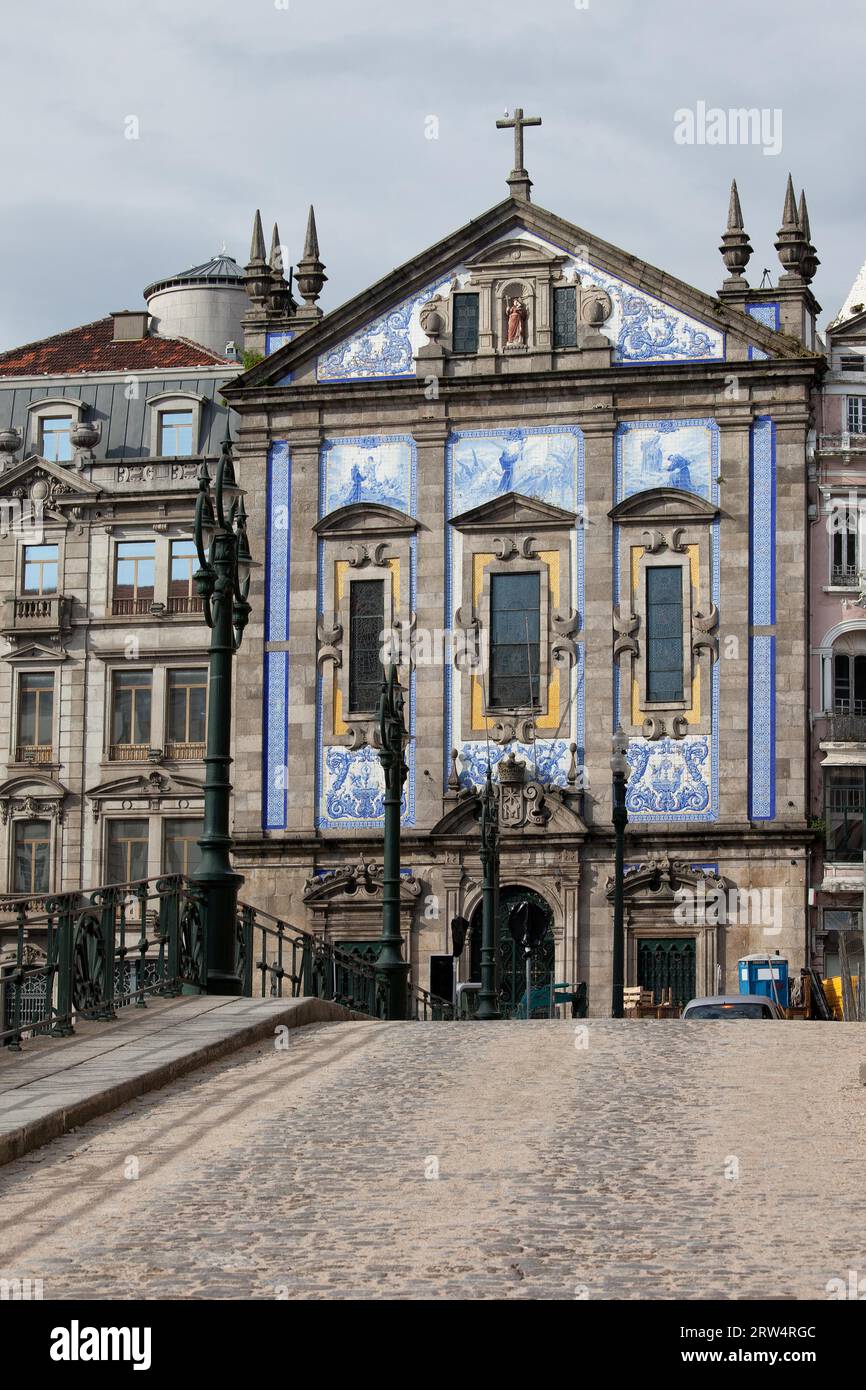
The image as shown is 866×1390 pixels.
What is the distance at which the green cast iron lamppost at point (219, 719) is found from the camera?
939 inches

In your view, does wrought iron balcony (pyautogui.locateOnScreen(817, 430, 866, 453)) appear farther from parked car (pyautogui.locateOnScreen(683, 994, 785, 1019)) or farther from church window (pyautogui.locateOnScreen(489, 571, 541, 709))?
parked car (pyautogui.locateOnScreen(683, 994, 785, 1019))

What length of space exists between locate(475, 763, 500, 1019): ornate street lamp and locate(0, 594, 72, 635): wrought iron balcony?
55.4 feet

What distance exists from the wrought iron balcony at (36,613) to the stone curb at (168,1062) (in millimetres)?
32046

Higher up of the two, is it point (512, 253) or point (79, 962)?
point (512, 253)

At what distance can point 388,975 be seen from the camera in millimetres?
31000

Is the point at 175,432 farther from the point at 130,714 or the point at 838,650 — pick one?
the point at 838,650

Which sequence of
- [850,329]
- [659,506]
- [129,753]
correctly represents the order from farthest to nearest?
[129,753] < [850,329] < [659,506]

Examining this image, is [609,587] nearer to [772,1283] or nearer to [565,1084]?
[565,1084]

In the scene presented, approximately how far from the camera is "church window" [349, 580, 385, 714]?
52094 millimetres

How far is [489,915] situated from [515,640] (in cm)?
1326

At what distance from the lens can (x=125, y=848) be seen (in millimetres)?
54656

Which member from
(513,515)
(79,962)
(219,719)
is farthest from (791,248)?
(79,962)

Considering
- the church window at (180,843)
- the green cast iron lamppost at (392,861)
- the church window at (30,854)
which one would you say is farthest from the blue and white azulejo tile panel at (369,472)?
the green cast iron lamppost at (392,861)
